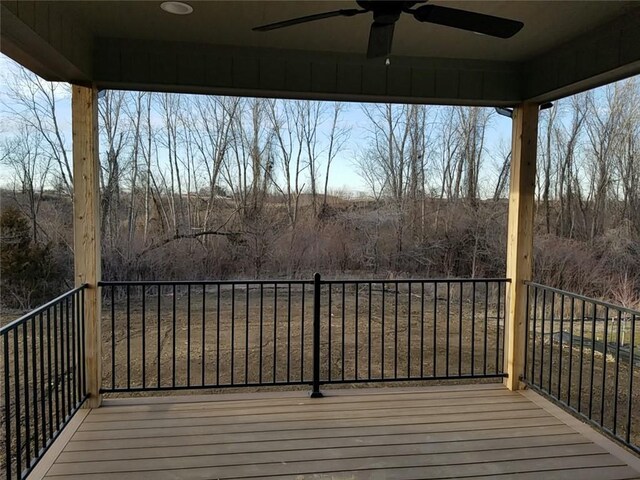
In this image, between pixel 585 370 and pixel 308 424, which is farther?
pixel 585 370

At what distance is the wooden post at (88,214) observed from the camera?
3.01 meters

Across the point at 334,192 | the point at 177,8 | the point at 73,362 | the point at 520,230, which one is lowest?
the point at 73,362

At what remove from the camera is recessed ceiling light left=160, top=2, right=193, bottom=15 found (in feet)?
7.92

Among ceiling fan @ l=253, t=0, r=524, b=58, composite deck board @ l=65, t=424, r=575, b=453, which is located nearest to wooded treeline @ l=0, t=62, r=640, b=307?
composite deck board @ l=65, t=424, r=575, b=453

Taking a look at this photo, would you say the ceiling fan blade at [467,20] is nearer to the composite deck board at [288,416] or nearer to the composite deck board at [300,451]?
the composite deck board at [300,451]

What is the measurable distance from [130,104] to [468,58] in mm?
6906

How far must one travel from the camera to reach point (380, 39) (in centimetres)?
201

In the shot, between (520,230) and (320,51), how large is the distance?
6.62 feet

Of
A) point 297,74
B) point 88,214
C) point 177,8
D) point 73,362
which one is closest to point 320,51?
point 297,74

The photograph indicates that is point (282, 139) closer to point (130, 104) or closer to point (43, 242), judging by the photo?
point (130, 104)

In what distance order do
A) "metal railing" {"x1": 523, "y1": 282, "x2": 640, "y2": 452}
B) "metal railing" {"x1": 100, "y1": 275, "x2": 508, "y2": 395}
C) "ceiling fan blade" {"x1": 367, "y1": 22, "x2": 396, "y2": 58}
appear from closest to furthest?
"ceiling fan blade" {"x1": 367, "y1": 22, "x2": 396, "y2": 58} → "metal railing" {"x1": 523, "y1": 282, "x2": 640, "y2": 452} → "metal railing" {"x1": 100, "y1": 275, "x2": 508, "y2": 395}

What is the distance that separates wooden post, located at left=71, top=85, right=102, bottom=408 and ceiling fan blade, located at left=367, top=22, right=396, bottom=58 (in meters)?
1.98

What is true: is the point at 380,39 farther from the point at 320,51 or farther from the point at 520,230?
the point at 520,230

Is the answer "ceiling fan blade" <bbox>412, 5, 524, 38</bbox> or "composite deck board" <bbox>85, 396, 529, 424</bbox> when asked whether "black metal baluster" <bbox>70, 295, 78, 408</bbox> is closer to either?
"composite deck board" <bbox>85, 396, 529, 424</bbox>
